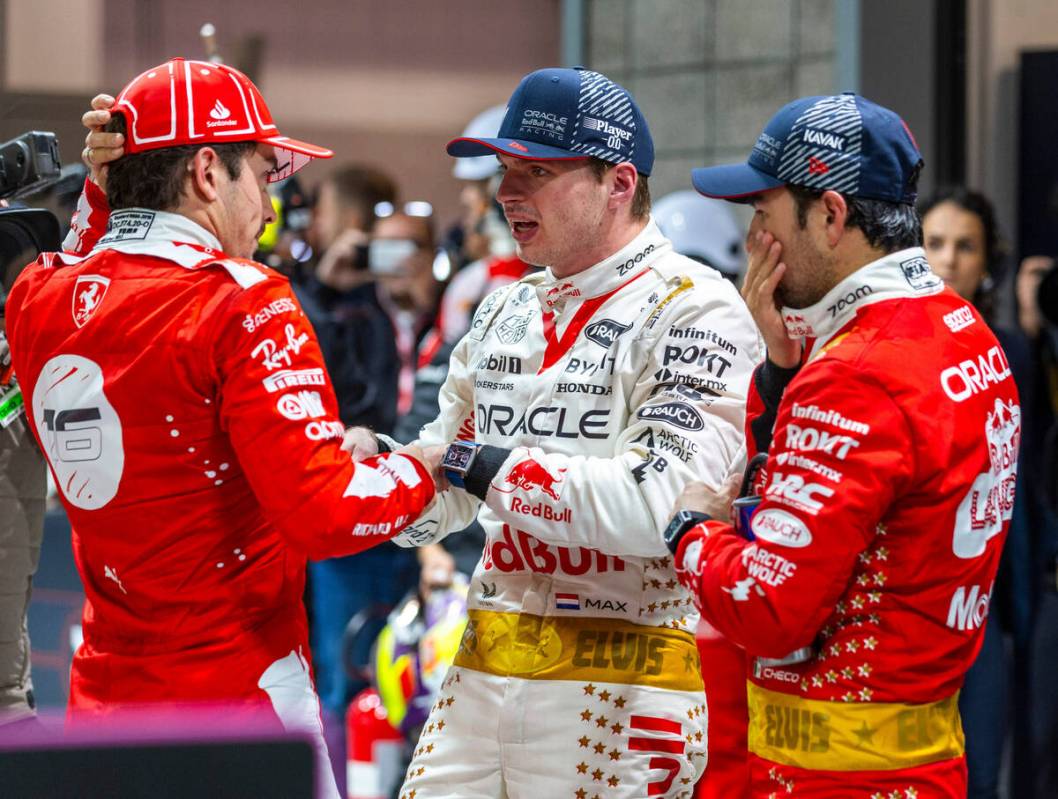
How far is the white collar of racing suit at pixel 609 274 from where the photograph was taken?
2.66 metres

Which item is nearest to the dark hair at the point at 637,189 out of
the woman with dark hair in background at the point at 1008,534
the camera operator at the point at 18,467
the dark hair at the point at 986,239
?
the camera operator at the point at 18,467

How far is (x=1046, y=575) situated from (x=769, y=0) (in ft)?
8.95

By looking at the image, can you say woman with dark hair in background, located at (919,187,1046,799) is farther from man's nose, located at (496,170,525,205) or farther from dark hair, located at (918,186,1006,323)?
man's nose, located at (496,170,525,205)

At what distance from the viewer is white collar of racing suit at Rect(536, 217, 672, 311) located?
2.66 metres

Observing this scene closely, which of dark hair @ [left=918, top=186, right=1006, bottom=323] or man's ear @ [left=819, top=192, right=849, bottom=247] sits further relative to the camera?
dark hair @ [left=918, top=186, right=1006, bottom=323]

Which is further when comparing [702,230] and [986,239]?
[702,230]

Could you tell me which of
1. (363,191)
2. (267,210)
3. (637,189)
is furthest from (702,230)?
(267,210)

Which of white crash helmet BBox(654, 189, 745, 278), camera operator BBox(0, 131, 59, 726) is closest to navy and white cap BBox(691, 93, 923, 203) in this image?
camera operator BBox(0, 131, 59, 726)

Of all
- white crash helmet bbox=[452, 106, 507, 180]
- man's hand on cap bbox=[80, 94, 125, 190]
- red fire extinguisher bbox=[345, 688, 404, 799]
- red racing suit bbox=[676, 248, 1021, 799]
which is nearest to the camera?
red racing suit bbox=[676, 248, 1021, 799]

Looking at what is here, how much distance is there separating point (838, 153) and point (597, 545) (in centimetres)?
71

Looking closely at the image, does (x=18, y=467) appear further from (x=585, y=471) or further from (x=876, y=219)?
(x=876, y=219)

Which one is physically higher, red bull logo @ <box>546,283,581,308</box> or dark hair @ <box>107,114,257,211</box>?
dark hair @ <box>107,114,257,211</box>

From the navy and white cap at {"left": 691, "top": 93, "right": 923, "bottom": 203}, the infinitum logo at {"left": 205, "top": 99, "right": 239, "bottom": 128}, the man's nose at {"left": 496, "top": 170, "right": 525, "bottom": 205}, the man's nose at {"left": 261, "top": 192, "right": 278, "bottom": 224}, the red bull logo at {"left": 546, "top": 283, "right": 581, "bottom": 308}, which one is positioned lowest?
the red bull logo at {"left": 546, "top": 283, "right": 581, "bottom": 308}

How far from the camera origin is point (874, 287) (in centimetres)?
225
